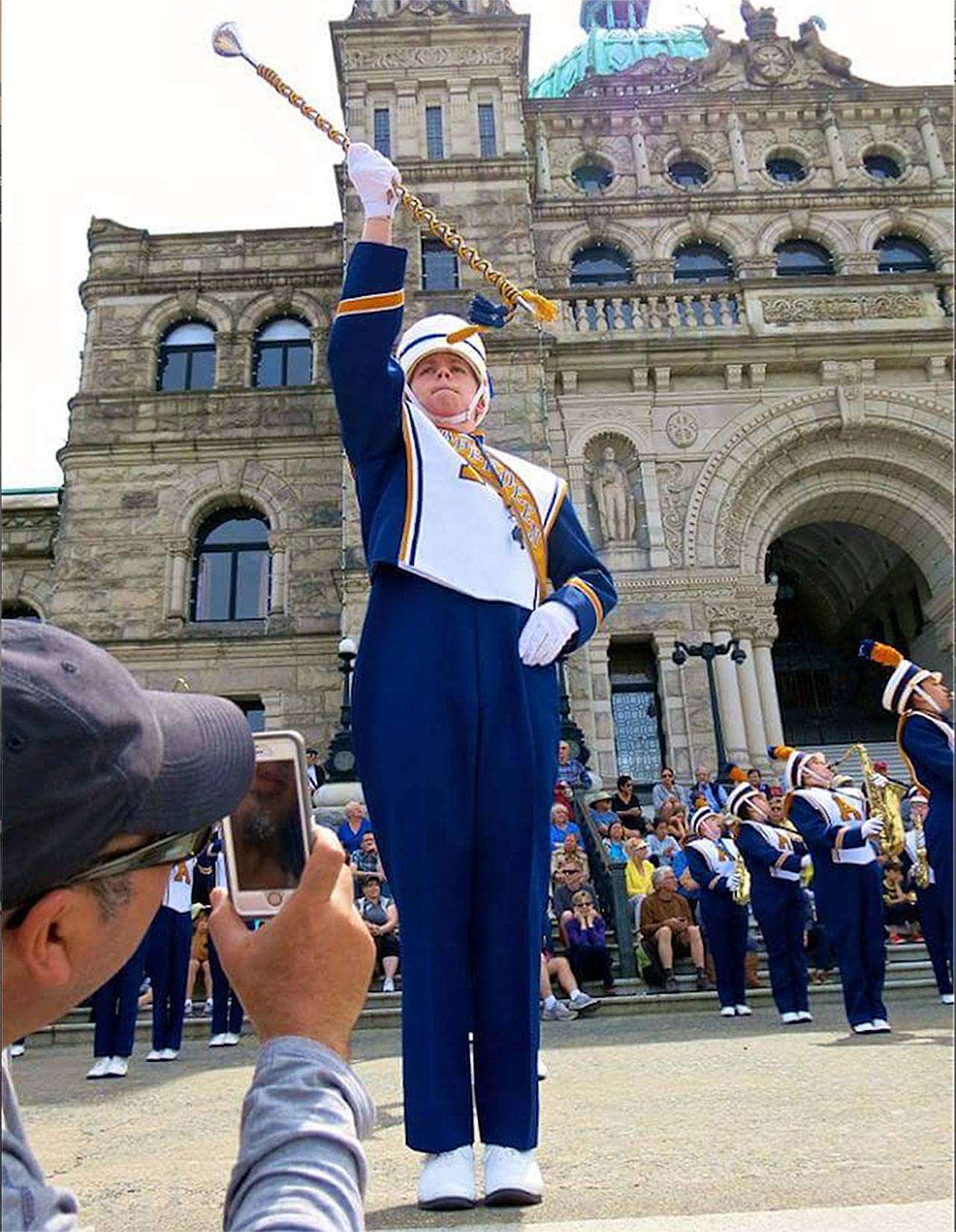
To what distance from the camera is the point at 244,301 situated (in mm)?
21016

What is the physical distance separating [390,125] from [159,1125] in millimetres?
19045

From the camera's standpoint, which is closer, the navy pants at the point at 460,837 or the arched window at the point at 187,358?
the navy pants at the point at 460,837

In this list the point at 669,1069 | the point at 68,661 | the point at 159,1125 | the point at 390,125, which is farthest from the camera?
Answer: the point at 390,125

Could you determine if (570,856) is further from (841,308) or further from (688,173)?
(688,173)

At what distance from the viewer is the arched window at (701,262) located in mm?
20078

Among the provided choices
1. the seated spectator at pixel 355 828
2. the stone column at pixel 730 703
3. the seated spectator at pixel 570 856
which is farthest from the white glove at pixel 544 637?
the stone column at pixel 730 703

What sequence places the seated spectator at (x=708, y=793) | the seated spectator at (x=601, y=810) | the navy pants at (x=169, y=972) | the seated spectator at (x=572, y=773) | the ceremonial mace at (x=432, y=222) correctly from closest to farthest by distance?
the ceremonial mace at (x=432, y=222), the navy pants at (x=169, y=972), the seated spectator at (x=601, y=810), the seated spectator at (x=708, y=793), the seated spectator at (x=572, y=773)

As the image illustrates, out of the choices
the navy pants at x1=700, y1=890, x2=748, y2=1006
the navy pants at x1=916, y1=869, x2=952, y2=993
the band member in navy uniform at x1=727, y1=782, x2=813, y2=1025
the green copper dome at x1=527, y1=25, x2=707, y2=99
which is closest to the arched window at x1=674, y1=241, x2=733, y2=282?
the green copper dome at x1=527, y1=25, x2=707, y2=99

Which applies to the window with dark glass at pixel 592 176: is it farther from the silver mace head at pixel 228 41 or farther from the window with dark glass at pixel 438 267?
the silver mace head at pixel 228 41

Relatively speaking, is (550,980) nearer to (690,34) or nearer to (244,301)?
(244,301)

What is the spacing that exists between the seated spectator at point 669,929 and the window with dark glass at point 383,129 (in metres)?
15.0

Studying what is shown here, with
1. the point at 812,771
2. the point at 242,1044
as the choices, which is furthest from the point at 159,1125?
the point at 812,771

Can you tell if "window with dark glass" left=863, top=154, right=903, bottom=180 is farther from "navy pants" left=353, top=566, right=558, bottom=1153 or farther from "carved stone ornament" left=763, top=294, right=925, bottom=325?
"navy pants" left=353, top=566, right=558, bottom=1153

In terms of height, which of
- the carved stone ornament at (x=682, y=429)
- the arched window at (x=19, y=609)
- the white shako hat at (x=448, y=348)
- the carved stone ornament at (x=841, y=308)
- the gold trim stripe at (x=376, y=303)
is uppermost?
the carved stone ornament at (x=841, y=308)
